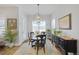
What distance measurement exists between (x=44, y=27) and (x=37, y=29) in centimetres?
15

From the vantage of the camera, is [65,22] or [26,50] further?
[65,22]

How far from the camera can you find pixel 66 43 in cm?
227

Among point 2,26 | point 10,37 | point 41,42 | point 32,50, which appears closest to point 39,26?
point 41,42

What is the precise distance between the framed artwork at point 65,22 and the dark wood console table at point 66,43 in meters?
0.20

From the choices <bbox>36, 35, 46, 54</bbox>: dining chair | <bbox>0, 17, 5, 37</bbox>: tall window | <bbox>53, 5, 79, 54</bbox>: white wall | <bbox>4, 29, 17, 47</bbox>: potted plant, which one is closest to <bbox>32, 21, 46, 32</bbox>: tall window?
<bbox>36, 35, 46, 54</bbox>: dining chair

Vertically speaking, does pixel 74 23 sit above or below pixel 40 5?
below

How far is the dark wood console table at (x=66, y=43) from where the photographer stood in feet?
7.09

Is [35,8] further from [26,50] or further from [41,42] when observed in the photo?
[26,50]

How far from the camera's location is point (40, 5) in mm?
2049

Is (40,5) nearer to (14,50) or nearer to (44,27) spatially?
(44,27)

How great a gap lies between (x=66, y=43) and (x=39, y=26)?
0.64 metres

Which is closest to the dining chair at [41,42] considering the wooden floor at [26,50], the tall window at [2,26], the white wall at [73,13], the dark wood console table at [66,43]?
the wooden floor at [26,50]
